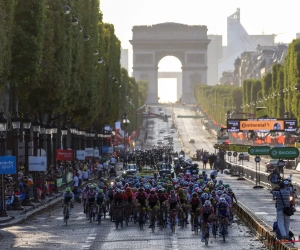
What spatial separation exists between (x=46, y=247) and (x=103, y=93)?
6882 cm

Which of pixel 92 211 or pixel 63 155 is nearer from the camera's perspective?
pixel 92 211

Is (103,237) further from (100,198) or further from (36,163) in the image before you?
(36,163)

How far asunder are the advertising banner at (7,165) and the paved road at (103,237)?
1991mm

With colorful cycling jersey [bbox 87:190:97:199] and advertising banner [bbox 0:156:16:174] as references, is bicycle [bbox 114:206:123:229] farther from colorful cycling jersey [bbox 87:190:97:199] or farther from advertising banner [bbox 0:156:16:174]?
advertising banner [bbox 0:156:16:174]

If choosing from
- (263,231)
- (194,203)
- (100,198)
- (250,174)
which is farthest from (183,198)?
(250,174)

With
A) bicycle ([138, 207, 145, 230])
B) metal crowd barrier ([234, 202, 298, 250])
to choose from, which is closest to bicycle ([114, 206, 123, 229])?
bicycle ([138, 207, 145, 230])

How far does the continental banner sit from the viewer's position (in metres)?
87.8

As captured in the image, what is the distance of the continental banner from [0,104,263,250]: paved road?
44398 millimetres

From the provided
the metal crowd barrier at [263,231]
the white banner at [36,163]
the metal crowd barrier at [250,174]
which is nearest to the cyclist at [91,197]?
the metal crowd barrier at [263,231]

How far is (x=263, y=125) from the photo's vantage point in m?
88.9

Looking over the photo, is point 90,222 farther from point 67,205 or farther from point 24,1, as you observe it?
point 24,1

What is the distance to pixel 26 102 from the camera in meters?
60.8

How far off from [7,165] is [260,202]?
18609mm

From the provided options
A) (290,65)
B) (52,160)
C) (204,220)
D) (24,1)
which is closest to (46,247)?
(204,220)
